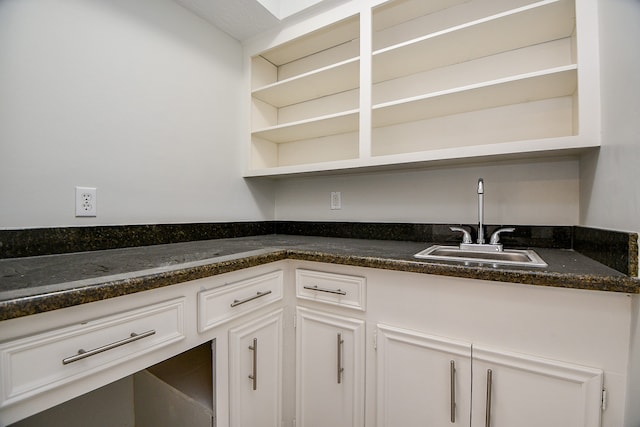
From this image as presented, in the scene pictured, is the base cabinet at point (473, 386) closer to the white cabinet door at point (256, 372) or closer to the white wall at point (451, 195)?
the white cabinet door at point (256, 372)

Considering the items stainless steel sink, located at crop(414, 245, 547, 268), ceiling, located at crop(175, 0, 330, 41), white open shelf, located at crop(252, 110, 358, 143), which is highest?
ceiling, located at crop(175, 0, 330, 41)

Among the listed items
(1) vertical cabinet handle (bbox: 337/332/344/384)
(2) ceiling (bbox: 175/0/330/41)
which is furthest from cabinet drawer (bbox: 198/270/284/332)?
(2) ceiling (bbox: 175/0/330/41)

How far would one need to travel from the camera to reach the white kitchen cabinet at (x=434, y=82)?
43.9 inches

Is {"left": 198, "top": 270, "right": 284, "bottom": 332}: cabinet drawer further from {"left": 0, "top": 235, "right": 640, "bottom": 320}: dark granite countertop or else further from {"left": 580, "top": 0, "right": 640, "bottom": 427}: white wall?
{"left": 580, "top": 0, "right": 640, "bottom": 427}: white wall

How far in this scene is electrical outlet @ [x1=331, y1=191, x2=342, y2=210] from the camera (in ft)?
6.08

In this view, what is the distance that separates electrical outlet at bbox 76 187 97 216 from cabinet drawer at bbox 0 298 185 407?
25.4 inches

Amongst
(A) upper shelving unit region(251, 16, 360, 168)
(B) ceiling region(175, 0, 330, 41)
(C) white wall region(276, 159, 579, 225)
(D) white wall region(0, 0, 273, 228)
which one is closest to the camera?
(D) white wall region(0, 0, 273, 228)

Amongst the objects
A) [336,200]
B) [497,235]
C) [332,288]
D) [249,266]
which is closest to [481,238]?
[497,235]

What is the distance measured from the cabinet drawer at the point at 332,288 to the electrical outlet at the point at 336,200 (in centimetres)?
73

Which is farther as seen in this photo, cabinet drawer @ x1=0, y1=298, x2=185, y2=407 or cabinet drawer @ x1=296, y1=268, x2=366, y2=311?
cabinet drawer @ x1=296, y1=268, x2=366, y2=311

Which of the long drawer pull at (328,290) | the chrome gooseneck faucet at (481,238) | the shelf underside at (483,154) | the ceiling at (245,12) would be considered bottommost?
the long drawer pull at (328,290)

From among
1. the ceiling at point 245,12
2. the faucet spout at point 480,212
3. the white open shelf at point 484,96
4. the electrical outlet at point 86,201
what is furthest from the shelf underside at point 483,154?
the electrical outlet at point 86,201

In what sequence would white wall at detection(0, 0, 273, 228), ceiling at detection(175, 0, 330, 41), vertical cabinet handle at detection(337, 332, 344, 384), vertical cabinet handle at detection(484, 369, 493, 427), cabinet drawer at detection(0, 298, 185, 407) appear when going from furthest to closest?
Answer: ceiling at detection(175, 0, 330, 41)
vertical cabinet handle at detection(337, 332, 344, 384)
white wall at detection(0, 0, 273, 228)
vertical cabinet handle at detection(484, 369, 493, 427)
cabinet drawer at detection(0, 298, 185, 407)

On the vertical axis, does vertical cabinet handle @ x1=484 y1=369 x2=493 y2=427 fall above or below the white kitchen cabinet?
below
